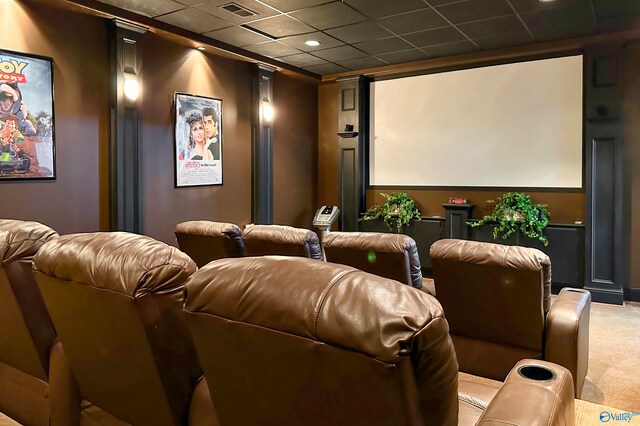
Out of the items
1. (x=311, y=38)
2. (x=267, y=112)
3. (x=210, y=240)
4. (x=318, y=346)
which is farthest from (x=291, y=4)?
(x=318, y=346)

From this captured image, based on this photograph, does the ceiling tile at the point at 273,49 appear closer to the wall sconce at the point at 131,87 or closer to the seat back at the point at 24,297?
the wall sconce at the point at 131,87

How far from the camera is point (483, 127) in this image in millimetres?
6492

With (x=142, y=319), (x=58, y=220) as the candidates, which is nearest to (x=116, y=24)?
(x=58, y=220)

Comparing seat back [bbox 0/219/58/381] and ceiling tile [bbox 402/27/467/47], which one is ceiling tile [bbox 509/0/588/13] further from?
seat back [bbox 0/219/58/381]

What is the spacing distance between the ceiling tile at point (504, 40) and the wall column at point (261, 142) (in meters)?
2.85

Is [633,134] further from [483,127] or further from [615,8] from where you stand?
[483,127]

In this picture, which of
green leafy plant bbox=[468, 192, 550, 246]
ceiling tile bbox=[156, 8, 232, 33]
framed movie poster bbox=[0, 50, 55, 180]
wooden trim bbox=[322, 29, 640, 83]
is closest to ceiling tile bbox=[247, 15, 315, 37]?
ceiling tile bbox=[156, 8, 232, 33]

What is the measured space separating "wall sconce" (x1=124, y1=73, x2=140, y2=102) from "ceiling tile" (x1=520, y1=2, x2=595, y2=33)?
4092 millimetres

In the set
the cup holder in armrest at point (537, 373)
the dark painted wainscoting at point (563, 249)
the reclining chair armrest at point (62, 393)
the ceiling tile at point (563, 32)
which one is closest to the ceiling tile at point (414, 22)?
the ceiling tile at point (563, 32)

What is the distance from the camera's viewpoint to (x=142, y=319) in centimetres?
122

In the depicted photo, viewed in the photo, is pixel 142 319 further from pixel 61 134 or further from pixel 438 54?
pixel 438 54

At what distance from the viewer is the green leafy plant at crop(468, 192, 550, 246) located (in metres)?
5.73

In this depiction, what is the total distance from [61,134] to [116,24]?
125 cm

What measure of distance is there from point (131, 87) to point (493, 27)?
401 cm
